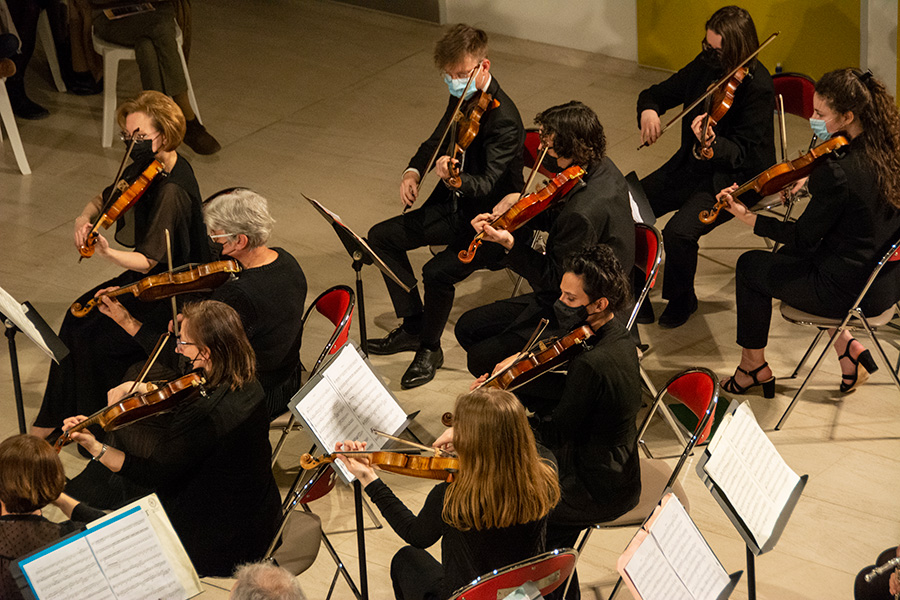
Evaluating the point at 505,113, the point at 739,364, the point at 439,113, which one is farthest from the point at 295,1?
the point at 739,364

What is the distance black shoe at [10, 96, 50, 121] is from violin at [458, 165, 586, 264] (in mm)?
4101

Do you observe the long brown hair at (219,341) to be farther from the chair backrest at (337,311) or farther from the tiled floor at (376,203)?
the tiled floor at (376,203)

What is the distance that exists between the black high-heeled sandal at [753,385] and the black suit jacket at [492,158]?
4.02ft

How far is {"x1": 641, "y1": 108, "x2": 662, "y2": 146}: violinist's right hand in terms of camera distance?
16.2 feet

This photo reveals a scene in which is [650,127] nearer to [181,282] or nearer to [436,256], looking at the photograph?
[436,256]

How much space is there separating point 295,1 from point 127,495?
6151 mm

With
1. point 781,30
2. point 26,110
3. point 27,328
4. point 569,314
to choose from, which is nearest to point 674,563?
point 569,314

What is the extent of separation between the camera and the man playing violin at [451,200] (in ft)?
14.7

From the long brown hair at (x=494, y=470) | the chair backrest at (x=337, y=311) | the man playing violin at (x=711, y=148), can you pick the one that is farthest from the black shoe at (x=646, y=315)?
the long brown hair at (x=494, y=470)

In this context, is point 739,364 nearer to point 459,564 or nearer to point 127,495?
point 459,564

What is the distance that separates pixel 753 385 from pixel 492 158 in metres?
1.42

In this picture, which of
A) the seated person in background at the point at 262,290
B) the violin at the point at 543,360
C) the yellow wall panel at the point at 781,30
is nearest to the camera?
the violin at the point at 543,360

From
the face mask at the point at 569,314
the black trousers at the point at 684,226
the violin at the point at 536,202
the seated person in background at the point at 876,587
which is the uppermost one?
the violin at the point at 536,202

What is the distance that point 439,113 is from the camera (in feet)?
22.4
